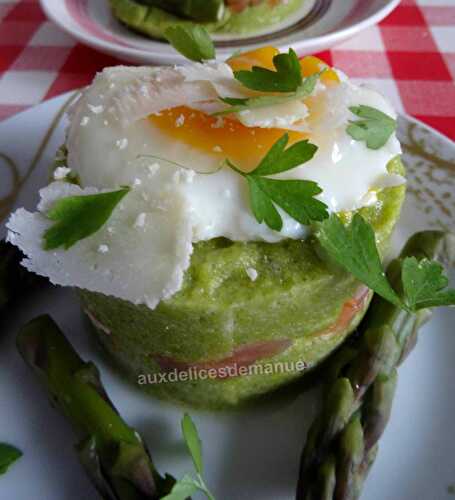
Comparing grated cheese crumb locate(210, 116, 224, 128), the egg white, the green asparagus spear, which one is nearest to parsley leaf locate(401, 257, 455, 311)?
the egg white

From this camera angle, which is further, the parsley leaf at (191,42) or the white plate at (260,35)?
the white plate at (260,35)

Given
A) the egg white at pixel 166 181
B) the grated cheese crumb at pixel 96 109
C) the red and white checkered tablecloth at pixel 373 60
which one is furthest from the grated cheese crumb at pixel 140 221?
the red and white checkered tablecloth at pixel 373 60

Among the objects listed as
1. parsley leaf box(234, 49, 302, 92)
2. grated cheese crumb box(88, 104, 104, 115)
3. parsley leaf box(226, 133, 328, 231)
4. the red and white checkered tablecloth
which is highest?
grated cheese crumb box(88, 104, 104, 115)

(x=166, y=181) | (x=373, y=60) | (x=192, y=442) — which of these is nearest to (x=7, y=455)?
(x=192, y=442)

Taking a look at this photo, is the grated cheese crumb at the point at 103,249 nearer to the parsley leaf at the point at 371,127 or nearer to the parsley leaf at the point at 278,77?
the parsley leaf at the point at 278,77

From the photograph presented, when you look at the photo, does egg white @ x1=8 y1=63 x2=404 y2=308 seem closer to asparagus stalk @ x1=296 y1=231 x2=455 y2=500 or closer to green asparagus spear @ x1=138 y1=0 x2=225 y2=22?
asparagus stalk @ x1=296 y1=231 x2=455 y2=500

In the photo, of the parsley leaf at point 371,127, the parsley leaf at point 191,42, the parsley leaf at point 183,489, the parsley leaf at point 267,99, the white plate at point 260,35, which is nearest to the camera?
the parsley leaf at point 183,489
